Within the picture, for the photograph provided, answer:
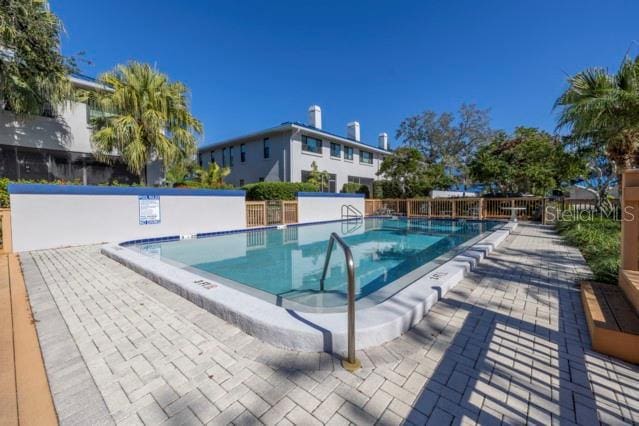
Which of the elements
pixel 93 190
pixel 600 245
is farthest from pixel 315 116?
pixel 600 245

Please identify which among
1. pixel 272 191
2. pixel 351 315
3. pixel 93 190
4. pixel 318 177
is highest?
pixel 318 177

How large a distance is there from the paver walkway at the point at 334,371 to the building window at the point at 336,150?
58.6 feet

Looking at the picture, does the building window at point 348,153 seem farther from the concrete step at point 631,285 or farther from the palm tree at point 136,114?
the concrete step at point 631,285

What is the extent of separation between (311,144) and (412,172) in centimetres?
700

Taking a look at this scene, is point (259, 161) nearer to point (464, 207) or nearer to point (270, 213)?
point (270, 213)

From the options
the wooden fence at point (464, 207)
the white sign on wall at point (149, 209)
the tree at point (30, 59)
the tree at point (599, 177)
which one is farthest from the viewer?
the wooden fence at point (464, 207)

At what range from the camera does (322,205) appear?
624 inches

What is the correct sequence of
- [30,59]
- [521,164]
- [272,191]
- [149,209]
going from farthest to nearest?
[272,191] → [521,164] → [149,209] → [30,59]

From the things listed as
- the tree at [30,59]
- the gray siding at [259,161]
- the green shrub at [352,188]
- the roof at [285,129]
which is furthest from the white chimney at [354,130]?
the tree at [30,59]

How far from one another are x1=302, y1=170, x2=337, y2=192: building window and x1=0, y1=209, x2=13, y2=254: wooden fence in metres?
13.6

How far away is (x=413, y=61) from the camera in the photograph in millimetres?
18188

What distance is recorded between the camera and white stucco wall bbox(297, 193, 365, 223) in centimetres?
1462

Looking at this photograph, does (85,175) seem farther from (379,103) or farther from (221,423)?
(379,103)

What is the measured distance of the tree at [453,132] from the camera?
25.4 metres
